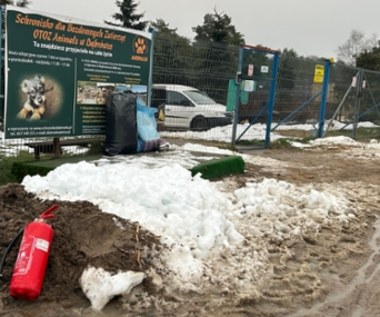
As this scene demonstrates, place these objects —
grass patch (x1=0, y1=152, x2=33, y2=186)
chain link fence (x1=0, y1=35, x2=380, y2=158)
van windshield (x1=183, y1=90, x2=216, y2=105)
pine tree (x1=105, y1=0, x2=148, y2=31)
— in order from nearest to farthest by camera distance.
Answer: grass patch (x1=0, y1=152, x2=33, y2=186) < chain link fence (x1=0, y1=35, x2=380, y2=158) < van windshield (x1=183, y1=90, x2=216, y2=105) < pine tree (x1=105, y1=0, x2=148, y2=31)

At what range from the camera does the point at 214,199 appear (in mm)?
5695

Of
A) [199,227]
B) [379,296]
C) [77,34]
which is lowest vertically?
[379,296]

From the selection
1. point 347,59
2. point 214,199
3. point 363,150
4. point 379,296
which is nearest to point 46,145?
point 214,199

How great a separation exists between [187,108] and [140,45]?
10.3ft

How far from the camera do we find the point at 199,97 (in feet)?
39.3

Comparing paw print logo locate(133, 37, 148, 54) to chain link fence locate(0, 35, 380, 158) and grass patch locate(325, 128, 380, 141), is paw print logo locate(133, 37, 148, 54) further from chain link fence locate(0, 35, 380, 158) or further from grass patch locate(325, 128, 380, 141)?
grass patch locate(325, 128, 380, 141)

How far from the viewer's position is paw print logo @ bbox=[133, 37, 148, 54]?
28.3 ft

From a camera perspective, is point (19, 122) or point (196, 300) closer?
point (196, 300)

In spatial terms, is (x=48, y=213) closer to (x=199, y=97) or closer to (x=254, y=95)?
(x=199, y=97)

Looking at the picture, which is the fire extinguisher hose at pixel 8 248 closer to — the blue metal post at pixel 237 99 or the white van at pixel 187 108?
the white van at pixel 187 108

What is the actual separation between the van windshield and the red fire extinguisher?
7.56m

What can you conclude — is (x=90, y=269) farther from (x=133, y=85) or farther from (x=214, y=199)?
(x=133, y=85)

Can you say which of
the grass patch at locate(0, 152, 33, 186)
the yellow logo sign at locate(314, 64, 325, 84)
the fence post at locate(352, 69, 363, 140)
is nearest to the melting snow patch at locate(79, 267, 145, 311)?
the grass patch at locate(0, 152, 33, 186)

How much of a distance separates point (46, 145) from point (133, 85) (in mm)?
1847
